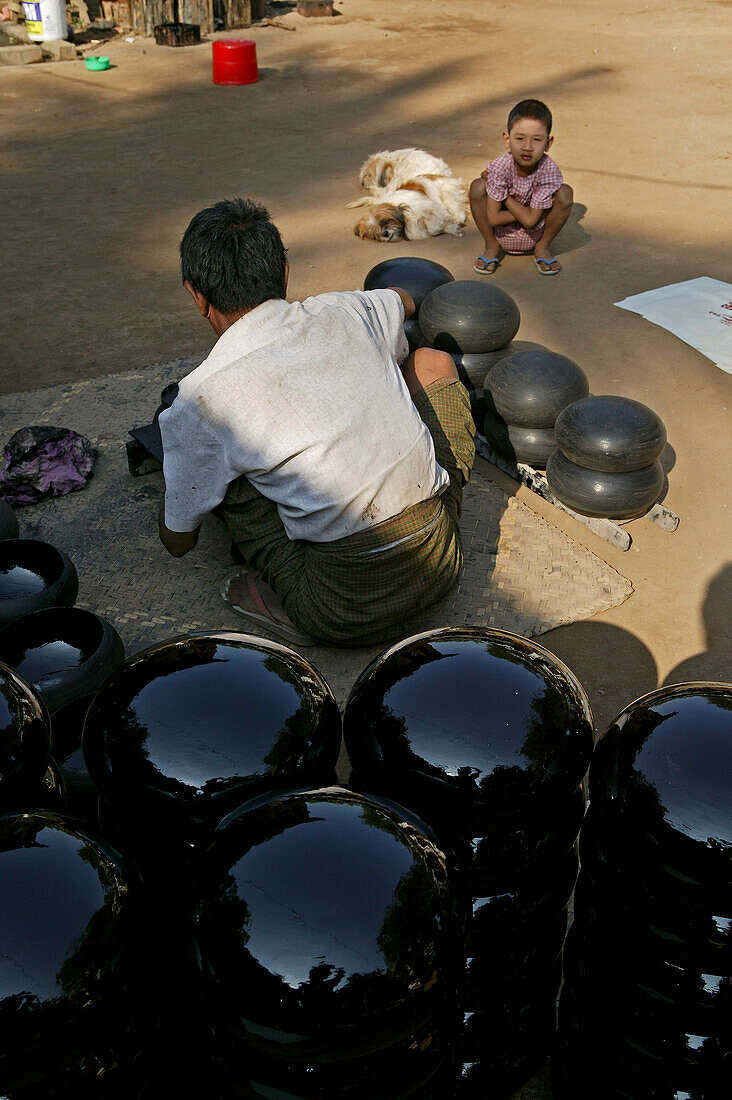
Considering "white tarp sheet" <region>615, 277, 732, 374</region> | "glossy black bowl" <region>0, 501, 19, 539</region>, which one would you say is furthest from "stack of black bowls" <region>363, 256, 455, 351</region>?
"glossy black bowl" <region>0, 501, 19, 539</region>

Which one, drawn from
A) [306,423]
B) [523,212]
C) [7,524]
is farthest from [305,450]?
[523,212]

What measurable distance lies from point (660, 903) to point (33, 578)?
1.95m

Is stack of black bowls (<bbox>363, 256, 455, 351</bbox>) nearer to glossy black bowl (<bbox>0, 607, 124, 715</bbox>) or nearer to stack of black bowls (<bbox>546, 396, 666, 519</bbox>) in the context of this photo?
stack of black bowls (<bbox>546, 396, 666, 519</bbox>)

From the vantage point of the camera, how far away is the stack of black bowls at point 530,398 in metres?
3.48

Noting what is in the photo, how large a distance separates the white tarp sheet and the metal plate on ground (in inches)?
63.8

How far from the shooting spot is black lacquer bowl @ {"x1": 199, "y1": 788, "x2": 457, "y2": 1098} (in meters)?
1.01

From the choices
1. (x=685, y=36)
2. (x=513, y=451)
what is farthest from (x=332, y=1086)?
(x=685, y=36)

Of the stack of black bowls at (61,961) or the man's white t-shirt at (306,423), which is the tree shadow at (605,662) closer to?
the man's white t-shirt at (306,423)

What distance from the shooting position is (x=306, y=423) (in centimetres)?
246

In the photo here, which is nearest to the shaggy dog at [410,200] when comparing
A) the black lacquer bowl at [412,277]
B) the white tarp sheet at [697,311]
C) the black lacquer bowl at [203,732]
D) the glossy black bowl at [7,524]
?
the white tarp sheet at [697,311]

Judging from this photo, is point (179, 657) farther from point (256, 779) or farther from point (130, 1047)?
point (130, 1047)

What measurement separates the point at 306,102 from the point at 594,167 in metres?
3.55

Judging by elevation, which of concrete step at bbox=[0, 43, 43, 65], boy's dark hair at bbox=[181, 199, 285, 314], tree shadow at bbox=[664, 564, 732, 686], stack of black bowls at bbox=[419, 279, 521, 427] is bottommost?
tree shadow at bbox=[664, 564, 732, 686]

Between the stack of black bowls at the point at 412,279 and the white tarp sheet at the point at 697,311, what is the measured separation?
1.43 meters
